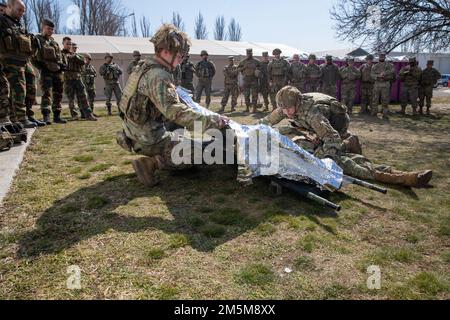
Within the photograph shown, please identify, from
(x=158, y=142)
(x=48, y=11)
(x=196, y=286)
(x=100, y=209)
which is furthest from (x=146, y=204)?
Result: (x=48, y=11)

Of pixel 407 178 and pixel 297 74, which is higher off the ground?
pixel 297 74

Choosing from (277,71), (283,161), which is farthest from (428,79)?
(283,161)

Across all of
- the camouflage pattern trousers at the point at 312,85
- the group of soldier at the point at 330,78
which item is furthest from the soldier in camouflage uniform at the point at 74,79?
the camouflage pattern trousers at the point at 312,85

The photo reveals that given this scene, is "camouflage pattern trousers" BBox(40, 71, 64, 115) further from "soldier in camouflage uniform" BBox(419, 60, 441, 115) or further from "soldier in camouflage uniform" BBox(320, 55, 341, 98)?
"soldier in camouflage uniform" BBox(419, 60, 441, 115)

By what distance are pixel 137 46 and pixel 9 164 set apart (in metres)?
19.5

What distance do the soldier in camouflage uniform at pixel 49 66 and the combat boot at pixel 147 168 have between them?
5.44 meters

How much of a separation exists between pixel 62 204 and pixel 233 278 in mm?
2083

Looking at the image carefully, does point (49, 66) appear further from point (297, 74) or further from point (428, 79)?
point (428, 79)

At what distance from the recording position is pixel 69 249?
2.77 metres

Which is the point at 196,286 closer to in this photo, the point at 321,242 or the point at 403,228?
the point at 321,242

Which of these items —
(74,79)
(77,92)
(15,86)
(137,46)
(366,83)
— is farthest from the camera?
(137,46)

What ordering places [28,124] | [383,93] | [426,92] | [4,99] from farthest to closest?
[426,92], [383,93], [28,124], [4,99]

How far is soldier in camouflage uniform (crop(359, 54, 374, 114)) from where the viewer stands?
41.3ft

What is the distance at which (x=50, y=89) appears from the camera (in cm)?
862
